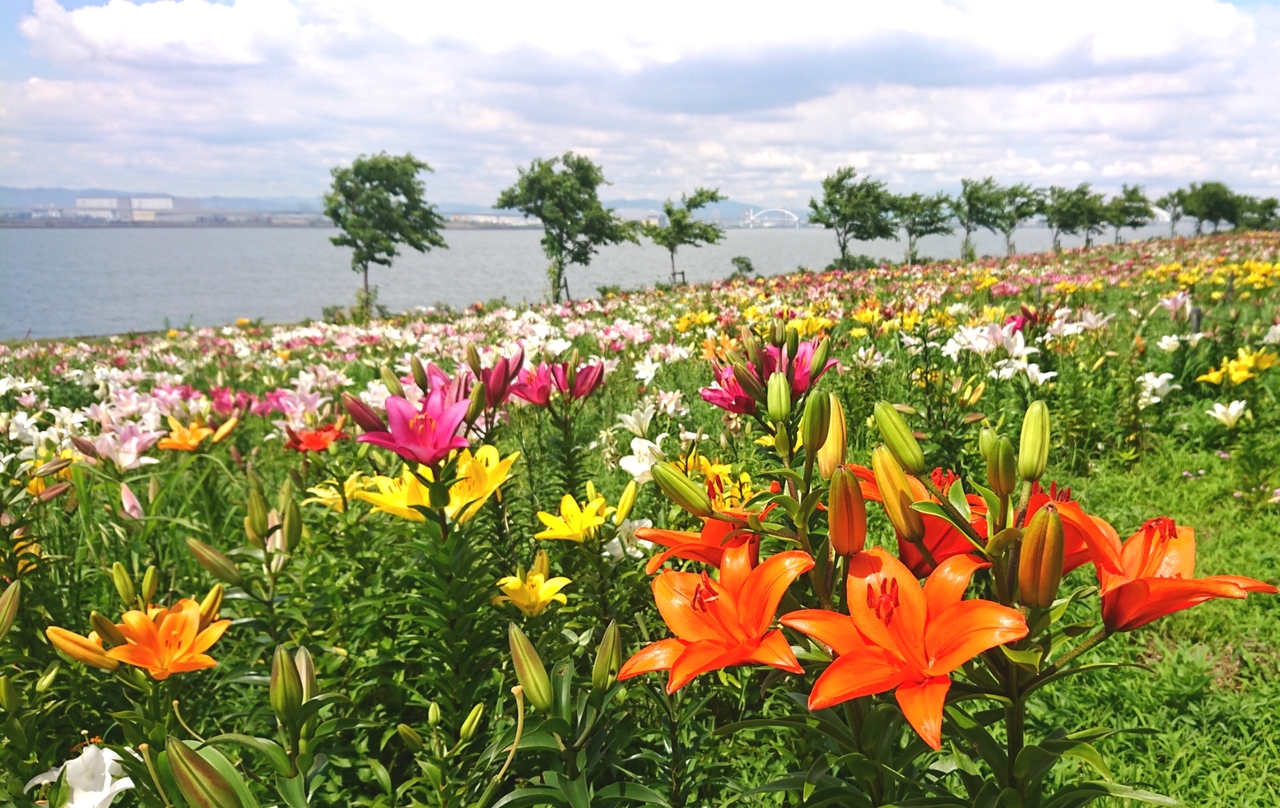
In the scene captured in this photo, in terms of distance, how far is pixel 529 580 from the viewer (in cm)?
146

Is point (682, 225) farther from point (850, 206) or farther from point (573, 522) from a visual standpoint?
point (573, 522)

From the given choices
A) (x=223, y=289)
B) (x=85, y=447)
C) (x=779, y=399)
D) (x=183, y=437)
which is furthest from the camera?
(x=223, y=289)

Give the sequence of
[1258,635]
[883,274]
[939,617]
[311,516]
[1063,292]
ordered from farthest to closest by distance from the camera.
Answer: [883,274] < [1063,292] < [311,516] < [1258,635] < [939,617]

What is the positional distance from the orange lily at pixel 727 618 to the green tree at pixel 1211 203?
64660mm

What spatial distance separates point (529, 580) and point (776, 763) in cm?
75

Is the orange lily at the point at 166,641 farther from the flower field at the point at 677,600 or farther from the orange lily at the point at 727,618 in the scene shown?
the orange lily at the point at 727,618

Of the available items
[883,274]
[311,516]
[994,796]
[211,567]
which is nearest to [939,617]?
[994,796]

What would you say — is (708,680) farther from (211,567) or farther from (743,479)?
(211,567)

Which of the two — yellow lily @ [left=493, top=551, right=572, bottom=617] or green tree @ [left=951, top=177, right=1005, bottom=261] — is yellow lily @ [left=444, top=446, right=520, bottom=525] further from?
green tree @ [left=951, top=177, right=1005, bottom=261]

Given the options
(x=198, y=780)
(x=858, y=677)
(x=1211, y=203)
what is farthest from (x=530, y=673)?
(x=1211, y=203)

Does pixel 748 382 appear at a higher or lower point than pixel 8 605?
higher

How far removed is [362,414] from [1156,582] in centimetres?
116

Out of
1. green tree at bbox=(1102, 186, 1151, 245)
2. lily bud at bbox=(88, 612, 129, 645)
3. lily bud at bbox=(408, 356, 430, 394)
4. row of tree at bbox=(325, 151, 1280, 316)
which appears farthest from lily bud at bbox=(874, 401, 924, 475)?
green tree at bbox=(1102, 186, 1151, 245)

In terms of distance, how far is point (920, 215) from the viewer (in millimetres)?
32438
